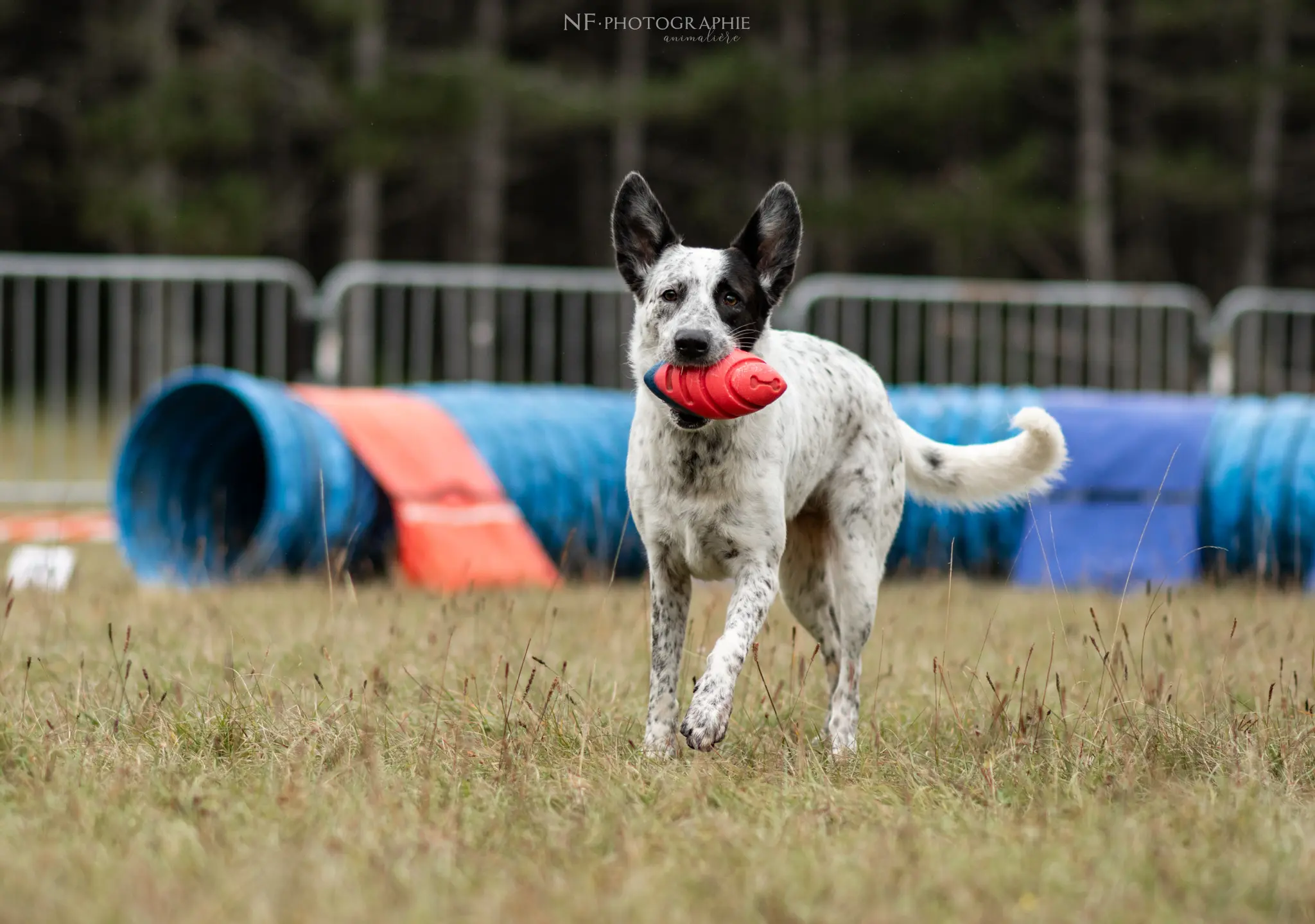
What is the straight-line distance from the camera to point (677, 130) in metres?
23.9

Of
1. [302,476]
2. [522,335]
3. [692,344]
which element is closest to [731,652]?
[692,344]

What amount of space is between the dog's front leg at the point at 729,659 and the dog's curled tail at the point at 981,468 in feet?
3.51

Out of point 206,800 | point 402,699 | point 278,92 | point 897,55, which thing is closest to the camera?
point 206,800

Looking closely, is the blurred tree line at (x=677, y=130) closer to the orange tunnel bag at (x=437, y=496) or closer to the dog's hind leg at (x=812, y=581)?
the orange tunnel bag at (x=437, y=496)

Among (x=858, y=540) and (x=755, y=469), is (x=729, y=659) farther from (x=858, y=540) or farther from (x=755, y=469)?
(x=858, y=540)

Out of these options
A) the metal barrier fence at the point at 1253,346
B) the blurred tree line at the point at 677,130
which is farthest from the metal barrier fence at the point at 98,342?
the metal barrier fence at the point at 1253,346

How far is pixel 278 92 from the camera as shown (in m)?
21.0

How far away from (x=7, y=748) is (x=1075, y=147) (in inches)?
942

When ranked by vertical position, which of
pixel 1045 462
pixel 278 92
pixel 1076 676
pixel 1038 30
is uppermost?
pixel 1038 30

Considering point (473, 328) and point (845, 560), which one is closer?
point (845, 560)

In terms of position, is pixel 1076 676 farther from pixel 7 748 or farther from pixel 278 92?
pixel 278 92

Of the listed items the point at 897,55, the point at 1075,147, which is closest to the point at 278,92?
the point at 897,55

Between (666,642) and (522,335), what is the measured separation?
9642mm

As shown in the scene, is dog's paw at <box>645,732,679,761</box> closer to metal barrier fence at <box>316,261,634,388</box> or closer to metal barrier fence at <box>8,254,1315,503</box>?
metal barrier fence at <box>8,254,1315,503</box>
